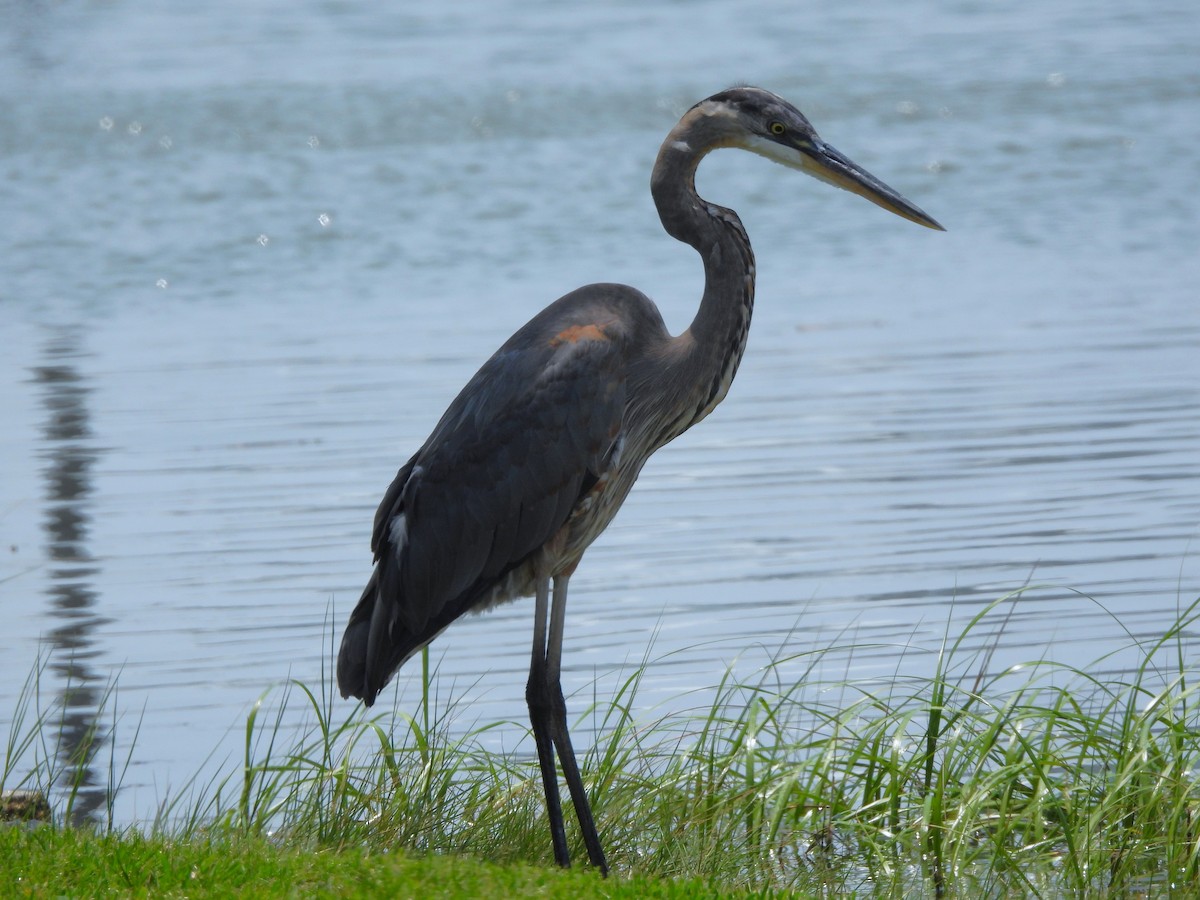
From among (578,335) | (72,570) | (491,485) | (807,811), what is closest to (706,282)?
(578,335)

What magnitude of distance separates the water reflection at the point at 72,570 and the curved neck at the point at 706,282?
1977mm

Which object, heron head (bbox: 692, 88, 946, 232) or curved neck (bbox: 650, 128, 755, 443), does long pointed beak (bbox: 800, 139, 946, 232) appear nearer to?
heron head (bbox: 692, 88, 946, 232)

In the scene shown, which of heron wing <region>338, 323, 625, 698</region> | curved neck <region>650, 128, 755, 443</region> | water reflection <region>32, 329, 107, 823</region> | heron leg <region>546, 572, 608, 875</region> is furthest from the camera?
water reflection <region>32, 329, 107, 823</region>

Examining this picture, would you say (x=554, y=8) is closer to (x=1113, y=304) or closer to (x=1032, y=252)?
(x=1032, y=252)

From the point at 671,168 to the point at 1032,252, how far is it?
11.1 m

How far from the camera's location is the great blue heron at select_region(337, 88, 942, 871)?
5.41m

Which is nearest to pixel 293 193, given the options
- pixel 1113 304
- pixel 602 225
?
pixel 602 225

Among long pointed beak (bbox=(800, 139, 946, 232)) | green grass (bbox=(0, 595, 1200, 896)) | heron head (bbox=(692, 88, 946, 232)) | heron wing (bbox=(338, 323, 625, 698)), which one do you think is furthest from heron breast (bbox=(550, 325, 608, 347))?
green grass (bbox=(0, 595, 1200, 896))

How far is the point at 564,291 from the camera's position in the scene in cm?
1452

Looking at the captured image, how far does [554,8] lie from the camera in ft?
106

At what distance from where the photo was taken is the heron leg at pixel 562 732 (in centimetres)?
525

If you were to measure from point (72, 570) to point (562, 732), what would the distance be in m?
3.84

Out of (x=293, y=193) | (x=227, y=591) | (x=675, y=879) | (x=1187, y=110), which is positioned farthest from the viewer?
(x=1187, y=110)

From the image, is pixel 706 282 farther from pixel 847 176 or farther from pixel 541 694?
pixel 541 694
